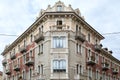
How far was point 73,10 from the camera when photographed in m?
44.3

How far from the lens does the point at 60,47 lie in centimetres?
4328

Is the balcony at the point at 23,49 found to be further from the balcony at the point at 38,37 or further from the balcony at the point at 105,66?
the balcony at the point at 105,66

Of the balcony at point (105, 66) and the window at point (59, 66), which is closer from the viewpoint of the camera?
the window at point (59, 66)

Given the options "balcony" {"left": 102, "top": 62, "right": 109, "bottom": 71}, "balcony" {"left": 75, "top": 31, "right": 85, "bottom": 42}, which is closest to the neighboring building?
"balcony" {"left": 75, "top": 31, "right": 85, "bottom": 42}

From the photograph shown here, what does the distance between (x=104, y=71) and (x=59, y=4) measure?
1806cm

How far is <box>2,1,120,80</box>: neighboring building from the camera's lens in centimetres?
4284

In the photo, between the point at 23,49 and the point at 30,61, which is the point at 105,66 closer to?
the point at 23,49

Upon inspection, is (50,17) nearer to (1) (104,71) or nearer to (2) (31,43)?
(2) (31,43)

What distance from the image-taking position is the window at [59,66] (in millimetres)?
42594

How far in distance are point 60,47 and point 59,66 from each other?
8.75 feet

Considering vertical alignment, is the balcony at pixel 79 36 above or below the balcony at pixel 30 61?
above

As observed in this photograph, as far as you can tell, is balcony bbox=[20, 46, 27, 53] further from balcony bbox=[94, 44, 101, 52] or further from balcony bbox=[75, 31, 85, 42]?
balcony bbox=[94, 44, 101, 52]

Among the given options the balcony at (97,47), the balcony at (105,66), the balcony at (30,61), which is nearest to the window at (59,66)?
the balcony at (30,61)

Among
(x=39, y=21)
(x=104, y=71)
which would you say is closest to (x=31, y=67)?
(x=39, y=21)
